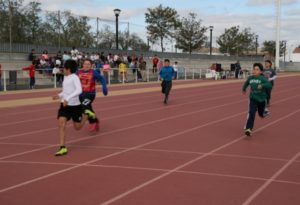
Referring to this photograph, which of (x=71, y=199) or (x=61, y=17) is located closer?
(x=71, y=199)

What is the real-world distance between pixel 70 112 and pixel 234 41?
254 feet

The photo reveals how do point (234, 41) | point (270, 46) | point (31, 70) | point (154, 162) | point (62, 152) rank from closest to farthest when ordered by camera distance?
point (154, 162) < point (62, 152) < point (31, 70) < point (234, 41) < point (270, 46)

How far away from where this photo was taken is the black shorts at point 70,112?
8.98 m

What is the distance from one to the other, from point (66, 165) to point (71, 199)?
77.4 inches

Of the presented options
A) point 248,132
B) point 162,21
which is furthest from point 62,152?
point 162,21

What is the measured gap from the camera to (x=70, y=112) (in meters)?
9.10

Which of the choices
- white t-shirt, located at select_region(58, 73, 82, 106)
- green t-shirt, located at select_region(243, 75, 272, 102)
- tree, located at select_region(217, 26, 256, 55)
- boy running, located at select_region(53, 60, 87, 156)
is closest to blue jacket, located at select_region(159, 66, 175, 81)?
green t-shirt, located at select_region(243, 75, 272, 102)

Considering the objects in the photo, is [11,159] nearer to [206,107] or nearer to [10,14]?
[206,107]

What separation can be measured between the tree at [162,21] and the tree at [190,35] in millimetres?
2361

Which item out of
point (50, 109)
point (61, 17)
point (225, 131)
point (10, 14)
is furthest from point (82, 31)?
point (225, 131)

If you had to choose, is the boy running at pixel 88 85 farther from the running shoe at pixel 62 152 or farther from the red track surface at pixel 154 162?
the running shoe at pixel 62 152

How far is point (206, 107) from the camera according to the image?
58.8 feet

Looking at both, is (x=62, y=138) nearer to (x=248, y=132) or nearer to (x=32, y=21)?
(x=248, y=132)

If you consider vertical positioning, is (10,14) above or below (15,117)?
above
